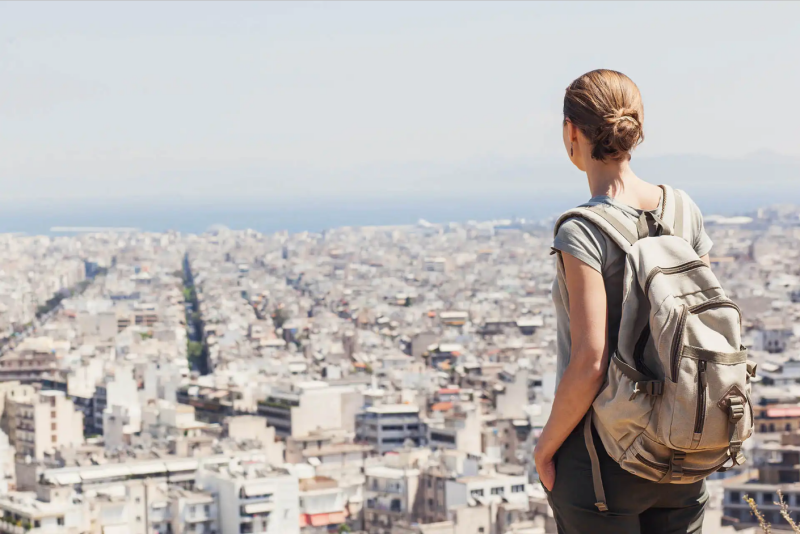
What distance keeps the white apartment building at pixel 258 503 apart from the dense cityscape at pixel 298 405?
0.02m

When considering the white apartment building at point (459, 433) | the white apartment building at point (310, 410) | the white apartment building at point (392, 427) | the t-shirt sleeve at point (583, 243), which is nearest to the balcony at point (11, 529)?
the white apartment building at point (459, 433)

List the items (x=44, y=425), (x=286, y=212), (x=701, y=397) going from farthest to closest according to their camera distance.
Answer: (x=286, y=212) < (x=44, y=425) < (x=701, y=397)

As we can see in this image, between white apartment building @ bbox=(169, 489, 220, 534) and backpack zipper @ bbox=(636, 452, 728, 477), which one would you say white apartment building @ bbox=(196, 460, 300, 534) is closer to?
white apartment building @ bbox=(169, 489, 220, 534)

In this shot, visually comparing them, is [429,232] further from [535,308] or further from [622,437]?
[622,437]

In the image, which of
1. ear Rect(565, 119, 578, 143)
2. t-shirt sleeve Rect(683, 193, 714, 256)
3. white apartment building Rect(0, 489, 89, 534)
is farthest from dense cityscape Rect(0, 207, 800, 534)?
ear Rect(565, 119, 578, 143)

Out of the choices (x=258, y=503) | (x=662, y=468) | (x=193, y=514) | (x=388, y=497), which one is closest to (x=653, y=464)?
(x=662, y=468)

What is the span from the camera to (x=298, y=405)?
59.6ft

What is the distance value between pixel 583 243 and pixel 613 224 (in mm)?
43

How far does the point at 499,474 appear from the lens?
13422mm

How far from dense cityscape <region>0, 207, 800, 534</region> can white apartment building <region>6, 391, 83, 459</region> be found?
0.03m

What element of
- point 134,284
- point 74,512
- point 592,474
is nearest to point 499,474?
point 74,512

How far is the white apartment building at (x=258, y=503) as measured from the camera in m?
12.0

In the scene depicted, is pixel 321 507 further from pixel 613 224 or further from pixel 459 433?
pixel 613 224

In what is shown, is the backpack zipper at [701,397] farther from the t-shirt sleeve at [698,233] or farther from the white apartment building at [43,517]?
the white apartment building at [43,517]
